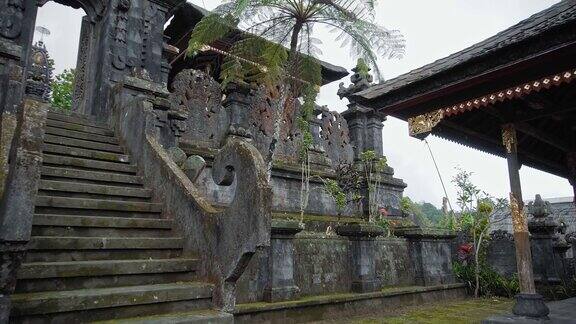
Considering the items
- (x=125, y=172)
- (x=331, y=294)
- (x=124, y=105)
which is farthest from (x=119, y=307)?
(x=124, y=105)

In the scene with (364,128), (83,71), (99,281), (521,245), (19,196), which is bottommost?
(99,281)

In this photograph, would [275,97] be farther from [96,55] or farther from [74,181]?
[74,181]

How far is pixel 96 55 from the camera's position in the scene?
9742 millimetres

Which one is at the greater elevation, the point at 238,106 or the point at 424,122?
the point at 238,106

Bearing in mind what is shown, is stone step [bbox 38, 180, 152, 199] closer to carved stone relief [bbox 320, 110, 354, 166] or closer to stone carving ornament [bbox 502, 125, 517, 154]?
stone carving ornament [bbox 502, 125, 517, 154]

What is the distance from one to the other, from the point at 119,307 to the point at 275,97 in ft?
25.9

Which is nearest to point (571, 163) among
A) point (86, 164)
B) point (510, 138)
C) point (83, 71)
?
point (510, 138)

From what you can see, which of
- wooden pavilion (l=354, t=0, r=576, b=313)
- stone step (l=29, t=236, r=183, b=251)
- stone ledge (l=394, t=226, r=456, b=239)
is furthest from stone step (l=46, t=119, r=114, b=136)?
stone ledge (l=394, t=226, r=456, b=239)

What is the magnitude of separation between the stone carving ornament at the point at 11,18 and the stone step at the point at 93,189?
4.77m

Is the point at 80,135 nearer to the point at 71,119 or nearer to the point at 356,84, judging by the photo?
the point at 71,119

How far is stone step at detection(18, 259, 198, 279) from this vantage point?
349cm

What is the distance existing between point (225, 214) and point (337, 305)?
11.2 ft

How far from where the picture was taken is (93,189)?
5238 millimetres

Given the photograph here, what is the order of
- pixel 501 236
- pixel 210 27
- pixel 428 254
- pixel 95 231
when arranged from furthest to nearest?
pixel 501 236
pixel 210 27
pixel 428 254
pixel 95 231
